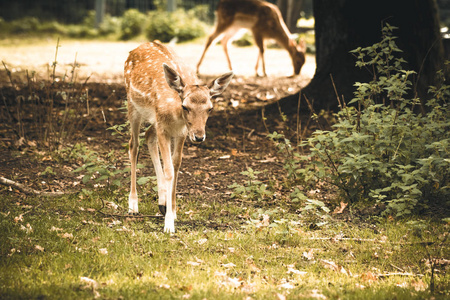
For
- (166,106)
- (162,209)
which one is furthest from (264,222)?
(166,106)

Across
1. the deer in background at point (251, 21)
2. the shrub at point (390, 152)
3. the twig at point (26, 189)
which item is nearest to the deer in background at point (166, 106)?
the twig at point (26, 189)

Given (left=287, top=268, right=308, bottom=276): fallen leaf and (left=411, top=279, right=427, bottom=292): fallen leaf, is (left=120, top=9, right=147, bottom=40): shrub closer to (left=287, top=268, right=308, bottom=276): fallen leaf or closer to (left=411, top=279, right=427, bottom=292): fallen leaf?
(left=287, top=268, right=308, bottom=276): fallen leaf

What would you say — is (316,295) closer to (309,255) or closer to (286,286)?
(286,286)

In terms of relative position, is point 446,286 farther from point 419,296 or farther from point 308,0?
point 308,0

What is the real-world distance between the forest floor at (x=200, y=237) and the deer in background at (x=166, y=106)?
1.01 ft

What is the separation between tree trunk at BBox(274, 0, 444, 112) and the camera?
939cm

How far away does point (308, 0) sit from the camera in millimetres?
28906

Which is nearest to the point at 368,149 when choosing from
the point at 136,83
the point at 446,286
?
the point at 446,286

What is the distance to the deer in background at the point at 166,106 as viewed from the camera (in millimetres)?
5645

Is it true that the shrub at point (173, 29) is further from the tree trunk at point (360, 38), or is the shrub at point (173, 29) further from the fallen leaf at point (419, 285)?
the fallen leaf at point (419, 285)

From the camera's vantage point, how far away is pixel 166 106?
19.7ft

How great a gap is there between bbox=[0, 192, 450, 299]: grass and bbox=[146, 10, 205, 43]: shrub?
55.5ft

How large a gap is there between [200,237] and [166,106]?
136 centimetres

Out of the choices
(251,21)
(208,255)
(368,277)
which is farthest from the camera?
(251,21)
